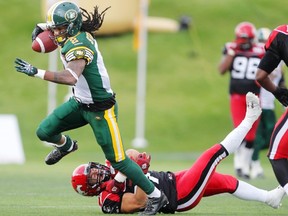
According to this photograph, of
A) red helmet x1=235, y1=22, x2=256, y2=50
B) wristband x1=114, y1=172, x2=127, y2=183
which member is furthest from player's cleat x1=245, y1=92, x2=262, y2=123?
red helmet x1=235, y1=22, x2=256, y2=50

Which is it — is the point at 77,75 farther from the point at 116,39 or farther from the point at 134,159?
the point at 116,39

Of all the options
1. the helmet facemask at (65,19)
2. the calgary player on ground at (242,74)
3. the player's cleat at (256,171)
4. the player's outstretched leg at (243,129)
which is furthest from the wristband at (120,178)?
the player's cleat at (256,171)

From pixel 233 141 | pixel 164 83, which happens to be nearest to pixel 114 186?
pixel 233 141

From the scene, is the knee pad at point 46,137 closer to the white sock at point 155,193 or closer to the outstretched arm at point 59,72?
the outstretched arm at point 59,72

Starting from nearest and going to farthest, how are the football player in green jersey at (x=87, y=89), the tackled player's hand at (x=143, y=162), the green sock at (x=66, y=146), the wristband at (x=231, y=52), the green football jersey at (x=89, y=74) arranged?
the football player in green jersey at (x=87, y=89), the green football jersey at (x=89, y=74), the tackled player's hand at (x=143, y=162), the green sock at (x=66, y=146), the wristband at (x=231, y=52)

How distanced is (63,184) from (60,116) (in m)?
2.92

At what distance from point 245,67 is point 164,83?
9.53 m

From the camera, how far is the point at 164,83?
74.3 ft

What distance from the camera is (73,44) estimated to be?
780cm

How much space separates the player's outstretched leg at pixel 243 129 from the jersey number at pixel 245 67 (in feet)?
15.2

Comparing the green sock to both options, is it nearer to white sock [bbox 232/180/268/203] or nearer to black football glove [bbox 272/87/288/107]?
white sock [bbox 232/180/268/203]

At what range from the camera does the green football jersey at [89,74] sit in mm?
7835

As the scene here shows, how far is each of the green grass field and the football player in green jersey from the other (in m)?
4.96

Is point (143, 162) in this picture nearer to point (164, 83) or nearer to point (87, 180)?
point (87, 180)
